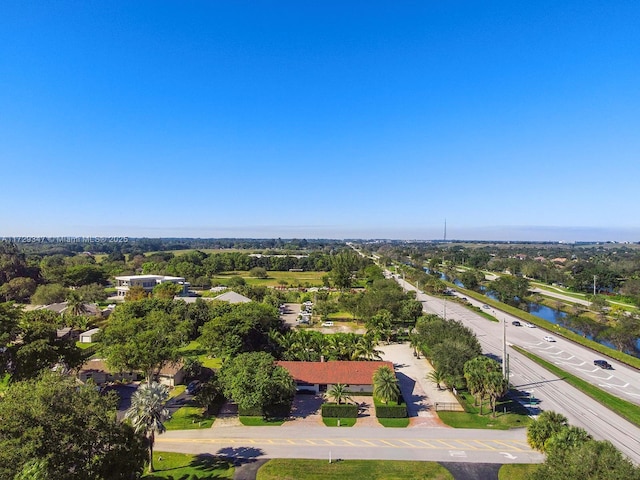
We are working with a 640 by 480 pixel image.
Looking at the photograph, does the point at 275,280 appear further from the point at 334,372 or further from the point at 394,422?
the point at 394,422

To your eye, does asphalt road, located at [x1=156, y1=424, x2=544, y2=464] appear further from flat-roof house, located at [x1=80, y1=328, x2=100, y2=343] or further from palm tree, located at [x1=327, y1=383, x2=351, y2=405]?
flat-roof house, located at [x1=80, y1=328, x2=100, y2=343]

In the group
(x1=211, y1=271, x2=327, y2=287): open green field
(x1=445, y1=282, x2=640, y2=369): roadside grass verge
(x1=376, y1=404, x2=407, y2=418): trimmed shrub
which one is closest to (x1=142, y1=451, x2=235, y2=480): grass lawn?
(x1=376, y1=404, x2=407, y2=418): trimmed shrub

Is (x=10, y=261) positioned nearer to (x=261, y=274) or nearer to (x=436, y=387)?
(x=261, y=274)

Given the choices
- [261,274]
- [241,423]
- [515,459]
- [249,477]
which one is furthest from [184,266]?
[515,459]

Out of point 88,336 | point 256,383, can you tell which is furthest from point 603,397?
point 88,336

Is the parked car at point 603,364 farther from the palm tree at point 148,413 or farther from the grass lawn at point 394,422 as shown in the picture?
the palm tree at point 148,413

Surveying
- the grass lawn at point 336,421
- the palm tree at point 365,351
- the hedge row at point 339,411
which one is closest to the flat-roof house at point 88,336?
the palm tree at point 365,351

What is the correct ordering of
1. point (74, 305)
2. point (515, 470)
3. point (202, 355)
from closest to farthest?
point (515, 470)
point (202, 355)
point (74, 305)
